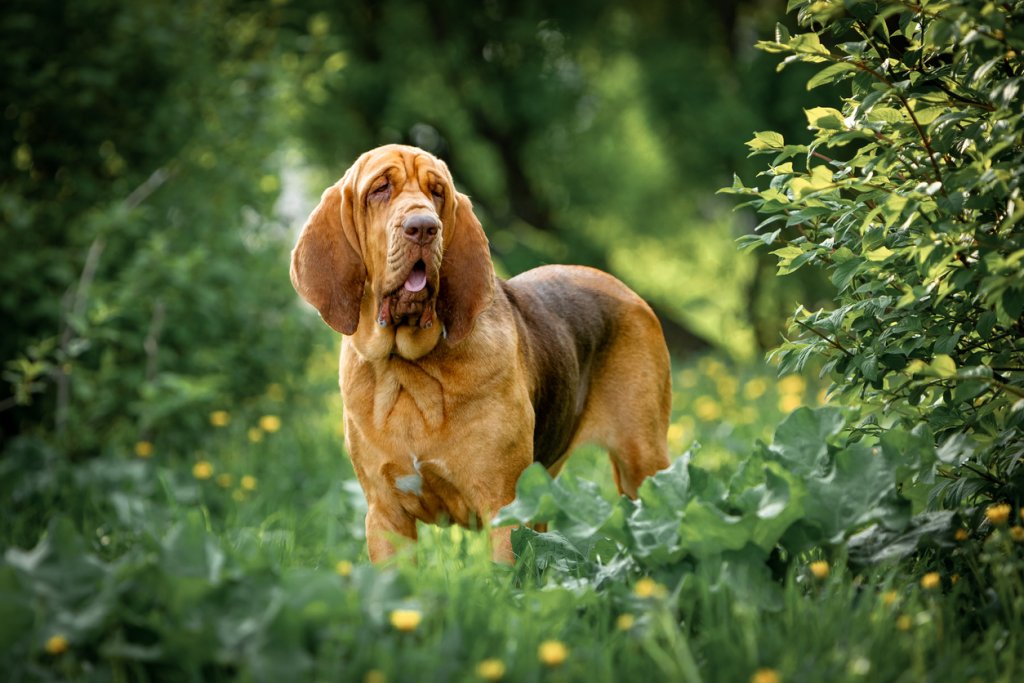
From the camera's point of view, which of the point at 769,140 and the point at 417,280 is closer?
the point at 769,140

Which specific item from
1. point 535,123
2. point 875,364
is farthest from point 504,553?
point 535,123

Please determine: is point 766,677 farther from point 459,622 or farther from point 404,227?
point 404,227

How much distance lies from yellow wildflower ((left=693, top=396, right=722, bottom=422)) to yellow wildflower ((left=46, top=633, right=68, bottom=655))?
5573 mm

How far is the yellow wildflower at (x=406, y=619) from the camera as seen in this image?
2.54 m

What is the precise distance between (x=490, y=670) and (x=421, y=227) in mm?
1681

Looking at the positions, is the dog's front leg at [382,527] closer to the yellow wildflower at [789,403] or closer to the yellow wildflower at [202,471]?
the yellow wildflower at [202,471]

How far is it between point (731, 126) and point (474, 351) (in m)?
7.17

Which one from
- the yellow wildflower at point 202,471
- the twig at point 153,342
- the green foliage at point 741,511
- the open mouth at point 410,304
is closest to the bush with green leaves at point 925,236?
the green foliage at point 741,511

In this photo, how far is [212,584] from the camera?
101 inches

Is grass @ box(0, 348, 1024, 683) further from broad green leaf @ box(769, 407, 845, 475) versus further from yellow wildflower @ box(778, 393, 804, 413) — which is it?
yellow wildflower @ box(778, 393, 804, 413)

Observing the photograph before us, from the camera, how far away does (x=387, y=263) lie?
12.2 feet

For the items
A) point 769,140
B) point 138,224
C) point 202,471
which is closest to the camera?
point 769,140

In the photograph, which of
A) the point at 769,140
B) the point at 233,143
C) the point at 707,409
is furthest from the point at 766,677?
the point at 233,143

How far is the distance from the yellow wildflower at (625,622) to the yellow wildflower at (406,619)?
50 cm
